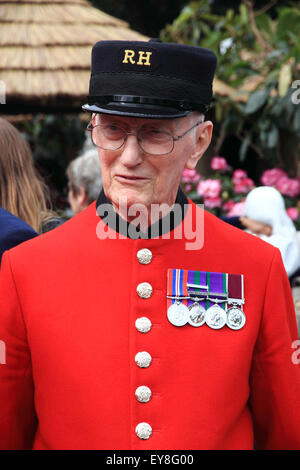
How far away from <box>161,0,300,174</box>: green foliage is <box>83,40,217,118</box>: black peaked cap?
4.04 m

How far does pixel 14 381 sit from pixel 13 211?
930 millimetres

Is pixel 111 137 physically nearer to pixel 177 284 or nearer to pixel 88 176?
pixel 177 284

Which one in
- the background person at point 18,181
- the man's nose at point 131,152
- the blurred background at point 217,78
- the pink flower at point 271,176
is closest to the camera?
the man's nose at point 131,152

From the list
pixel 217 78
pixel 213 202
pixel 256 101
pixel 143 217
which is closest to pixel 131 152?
pixel 143 217

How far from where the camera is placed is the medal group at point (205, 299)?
154 cm

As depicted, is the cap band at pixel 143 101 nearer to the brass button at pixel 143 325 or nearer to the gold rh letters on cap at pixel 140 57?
the gold rh letters on cap at pixel 140 57

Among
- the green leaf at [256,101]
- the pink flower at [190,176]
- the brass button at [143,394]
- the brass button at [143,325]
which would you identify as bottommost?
the brass button at [143,394]

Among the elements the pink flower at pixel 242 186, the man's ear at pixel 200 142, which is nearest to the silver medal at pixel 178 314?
the man's ear at pixel 200 142

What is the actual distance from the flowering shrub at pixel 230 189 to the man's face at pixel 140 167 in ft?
11.2

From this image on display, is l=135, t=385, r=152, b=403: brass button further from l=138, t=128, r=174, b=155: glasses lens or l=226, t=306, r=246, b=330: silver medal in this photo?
l=138, t=128, r=174, b=155: glasses lens

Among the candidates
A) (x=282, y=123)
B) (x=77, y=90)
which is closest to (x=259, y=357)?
(x=77, y=90)

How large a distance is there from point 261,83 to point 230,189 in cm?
112

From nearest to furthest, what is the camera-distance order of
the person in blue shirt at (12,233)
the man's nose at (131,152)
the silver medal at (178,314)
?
the man's nose at (131,152) < the silver medal at (178,314) < the person in blue shirt at (12,233)
